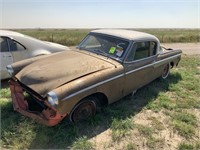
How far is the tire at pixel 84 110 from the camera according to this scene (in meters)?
3.64

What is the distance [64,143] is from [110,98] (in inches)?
49.4

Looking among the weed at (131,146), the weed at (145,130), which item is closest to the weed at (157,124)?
the weed at (145,130)

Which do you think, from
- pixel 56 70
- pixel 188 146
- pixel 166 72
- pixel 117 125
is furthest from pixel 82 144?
pixel 166 72

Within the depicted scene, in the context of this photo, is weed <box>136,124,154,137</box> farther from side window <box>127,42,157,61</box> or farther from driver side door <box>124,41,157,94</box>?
side window <box>127,42,157,61</box>

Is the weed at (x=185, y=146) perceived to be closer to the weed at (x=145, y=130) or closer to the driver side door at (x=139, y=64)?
the weed at (x=145, y=130)

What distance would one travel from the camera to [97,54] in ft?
15.0

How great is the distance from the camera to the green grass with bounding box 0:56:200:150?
329 cm

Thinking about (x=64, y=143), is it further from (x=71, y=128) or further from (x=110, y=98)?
(x=110, y=98)

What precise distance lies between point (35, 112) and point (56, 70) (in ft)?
2.68

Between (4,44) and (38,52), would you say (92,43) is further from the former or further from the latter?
(4,44)

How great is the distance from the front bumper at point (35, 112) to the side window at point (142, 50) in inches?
76.9

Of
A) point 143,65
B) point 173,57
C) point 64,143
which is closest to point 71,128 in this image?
point 64,143

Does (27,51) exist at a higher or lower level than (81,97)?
higher

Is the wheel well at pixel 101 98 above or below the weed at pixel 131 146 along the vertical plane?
above
